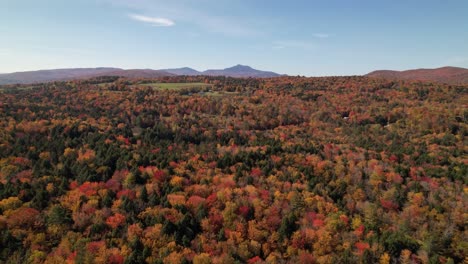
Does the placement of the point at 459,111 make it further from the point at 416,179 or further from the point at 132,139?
the point at 132,139

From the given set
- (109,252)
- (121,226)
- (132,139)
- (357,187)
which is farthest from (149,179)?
(357,187)

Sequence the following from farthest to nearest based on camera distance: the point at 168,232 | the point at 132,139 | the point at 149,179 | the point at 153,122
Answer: the point at 153,122 → the point at 132,139 → the point at 149,179 → the point at 168,232

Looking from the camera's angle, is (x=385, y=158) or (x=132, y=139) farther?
(x=132, y=139)

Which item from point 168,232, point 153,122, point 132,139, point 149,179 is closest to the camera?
point 168,232

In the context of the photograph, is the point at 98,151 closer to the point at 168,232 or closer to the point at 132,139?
the point at 132,139

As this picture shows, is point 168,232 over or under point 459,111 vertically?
under

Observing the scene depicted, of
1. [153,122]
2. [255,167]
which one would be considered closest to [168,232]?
[255,167]

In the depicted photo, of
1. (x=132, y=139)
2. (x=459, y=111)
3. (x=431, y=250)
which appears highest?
(x=459, y=111)
